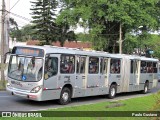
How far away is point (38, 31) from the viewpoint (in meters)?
59.1

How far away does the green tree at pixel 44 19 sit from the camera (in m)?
58.5

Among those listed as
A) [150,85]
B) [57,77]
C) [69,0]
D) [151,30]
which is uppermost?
[69,0]

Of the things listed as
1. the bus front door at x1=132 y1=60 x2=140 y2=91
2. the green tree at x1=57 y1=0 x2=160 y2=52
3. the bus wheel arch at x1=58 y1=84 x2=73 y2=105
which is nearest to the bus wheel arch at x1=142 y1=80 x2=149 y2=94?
the bus front door at x1=132 y1=60 x2=140 y2=91

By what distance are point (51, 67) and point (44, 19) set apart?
4436 cm

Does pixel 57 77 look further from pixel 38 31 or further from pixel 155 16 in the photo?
pixel 38 31

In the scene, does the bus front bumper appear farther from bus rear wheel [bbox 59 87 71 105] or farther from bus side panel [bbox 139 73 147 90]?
bus side panel [bbox 139 73 147 90]

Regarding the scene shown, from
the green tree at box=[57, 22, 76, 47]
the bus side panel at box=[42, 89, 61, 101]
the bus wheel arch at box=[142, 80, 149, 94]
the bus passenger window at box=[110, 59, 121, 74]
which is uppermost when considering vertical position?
the green tree at box=[57, 22, 76, 47]

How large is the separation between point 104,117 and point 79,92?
18.6 feet

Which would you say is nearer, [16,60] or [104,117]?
[104,117]

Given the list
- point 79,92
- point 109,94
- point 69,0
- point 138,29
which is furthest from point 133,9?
point 79,92

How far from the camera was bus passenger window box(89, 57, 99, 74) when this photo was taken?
60.8ft

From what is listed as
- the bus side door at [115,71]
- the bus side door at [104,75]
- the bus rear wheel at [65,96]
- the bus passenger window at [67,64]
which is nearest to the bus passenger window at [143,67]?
the bus side door at [115,71]

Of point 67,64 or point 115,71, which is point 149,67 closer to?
point 115,71

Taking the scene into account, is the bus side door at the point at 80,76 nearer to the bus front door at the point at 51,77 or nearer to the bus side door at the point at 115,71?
the bus front door at the point at 51,77
